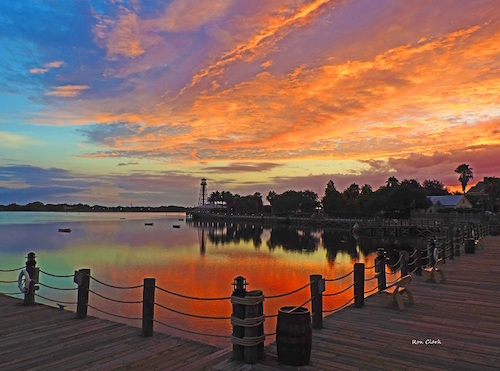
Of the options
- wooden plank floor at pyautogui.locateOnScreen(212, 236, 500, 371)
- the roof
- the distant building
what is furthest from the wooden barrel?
the roof

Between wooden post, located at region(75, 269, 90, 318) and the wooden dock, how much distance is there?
0.24 meters

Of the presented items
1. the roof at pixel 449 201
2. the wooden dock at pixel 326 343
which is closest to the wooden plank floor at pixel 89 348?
the wooden dock at pixel 326 343

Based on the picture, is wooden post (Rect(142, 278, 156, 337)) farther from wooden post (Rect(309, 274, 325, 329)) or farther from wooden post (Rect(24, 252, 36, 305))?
wooden post (Rect(24, 252, 36, 305))

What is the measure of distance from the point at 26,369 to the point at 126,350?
164cm

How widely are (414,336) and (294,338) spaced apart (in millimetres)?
3197

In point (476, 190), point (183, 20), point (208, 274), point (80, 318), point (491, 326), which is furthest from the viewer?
point (476, 190)

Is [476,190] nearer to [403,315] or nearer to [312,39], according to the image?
[312,39]

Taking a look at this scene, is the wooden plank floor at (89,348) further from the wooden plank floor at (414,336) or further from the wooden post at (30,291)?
the wooden post at (30,291)

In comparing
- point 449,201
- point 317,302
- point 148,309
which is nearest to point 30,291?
point 148,309

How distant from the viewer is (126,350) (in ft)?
22.9

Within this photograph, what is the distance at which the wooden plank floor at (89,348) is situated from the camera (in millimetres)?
6289

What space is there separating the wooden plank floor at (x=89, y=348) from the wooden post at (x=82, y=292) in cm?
20

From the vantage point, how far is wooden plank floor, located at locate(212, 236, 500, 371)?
6.04 metres

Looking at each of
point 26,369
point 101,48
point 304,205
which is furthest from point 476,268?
point 304,205
